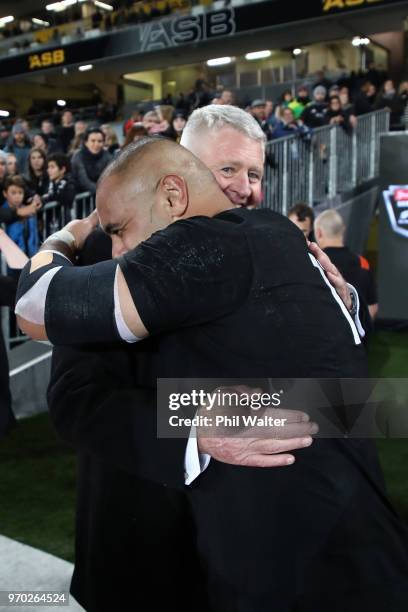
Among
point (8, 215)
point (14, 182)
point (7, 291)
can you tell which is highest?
point (14, 182)

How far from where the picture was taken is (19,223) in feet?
15.7

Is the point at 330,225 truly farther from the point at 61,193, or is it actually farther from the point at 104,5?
the point at 104,5

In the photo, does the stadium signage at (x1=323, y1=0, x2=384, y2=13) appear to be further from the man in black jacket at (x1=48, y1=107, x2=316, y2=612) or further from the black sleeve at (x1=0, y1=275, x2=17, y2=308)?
the man in black jacket at (x1=48, y1=107, x2=316, y2=612)

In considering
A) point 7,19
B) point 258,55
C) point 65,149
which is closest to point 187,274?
point 7,19

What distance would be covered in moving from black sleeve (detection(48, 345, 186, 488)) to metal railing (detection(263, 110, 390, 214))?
21.0 feet

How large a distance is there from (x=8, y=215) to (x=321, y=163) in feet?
17.3

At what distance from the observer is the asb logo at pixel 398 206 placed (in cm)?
746

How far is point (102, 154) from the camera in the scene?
20.9ft

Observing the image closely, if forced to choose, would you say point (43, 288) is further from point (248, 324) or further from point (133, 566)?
point (133, 566)

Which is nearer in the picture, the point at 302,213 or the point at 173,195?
the point at 173,195

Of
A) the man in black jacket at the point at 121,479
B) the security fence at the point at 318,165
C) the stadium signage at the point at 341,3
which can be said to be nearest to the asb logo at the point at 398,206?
the security fence at the point at 318,165

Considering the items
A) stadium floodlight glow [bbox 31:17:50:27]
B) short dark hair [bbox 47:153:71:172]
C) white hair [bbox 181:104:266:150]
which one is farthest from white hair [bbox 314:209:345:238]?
stadium floodlight glow [bbox 31:17:50:27]

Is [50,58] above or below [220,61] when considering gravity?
below

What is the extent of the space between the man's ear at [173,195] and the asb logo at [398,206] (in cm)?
694
